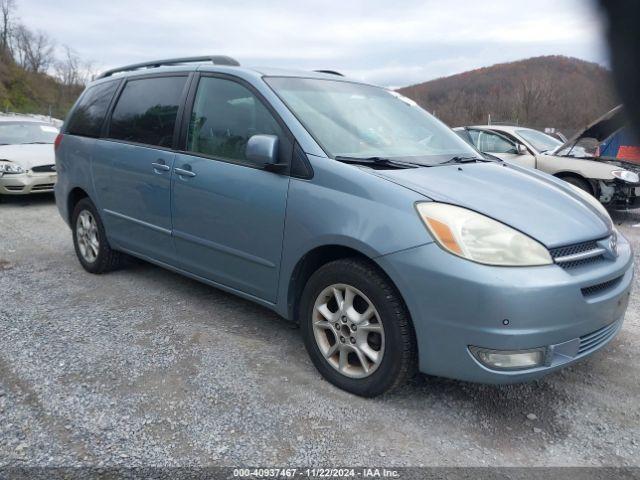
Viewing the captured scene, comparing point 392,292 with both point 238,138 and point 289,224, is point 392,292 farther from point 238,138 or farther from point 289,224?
point 238,138

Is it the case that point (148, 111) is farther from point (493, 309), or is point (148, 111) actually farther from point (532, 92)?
point (532, 92)

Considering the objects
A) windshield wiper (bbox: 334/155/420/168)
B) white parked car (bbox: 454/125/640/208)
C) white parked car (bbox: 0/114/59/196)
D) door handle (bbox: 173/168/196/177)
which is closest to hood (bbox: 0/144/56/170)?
white parked car (bbox: 0/114/59/196)

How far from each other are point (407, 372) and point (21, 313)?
2808 mm

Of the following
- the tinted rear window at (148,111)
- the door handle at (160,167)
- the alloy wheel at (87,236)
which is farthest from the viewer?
the alloy wheel at (87,236)

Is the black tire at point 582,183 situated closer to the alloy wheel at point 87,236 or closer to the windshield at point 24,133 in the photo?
the alloy wheel at point 87,236

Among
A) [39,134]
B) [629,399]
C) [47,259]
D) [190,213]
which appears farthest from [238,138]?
[39,134]

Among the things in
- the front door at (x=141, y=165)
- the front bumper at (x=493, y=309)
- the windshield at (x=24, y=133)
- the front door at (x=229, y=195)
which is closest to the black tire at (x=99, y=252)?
the front door at (x=141, y=165)

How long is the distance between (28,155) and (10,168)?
1.24 feet

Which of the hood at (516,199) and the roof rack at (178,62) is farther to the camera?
the roof rack at (178,62)

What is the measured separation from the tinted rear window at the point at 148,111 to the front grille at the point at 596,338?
9.34 ft

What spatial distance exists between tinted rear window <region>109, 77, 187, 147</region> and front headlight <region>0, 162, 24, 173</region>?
487cm

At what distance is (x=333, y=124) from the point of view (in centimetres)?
329

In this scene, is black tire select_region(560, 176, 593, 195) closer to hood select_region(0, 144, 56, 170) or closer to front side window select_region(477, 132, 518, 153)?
front side window select_region(477, 132, 518, 153)

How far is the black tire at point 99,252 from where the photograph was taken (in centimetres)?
469
